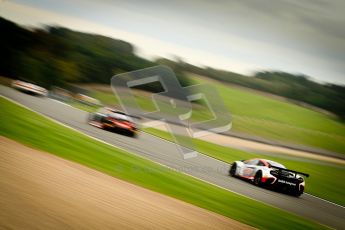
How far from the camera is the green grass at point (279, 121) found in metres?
8.45

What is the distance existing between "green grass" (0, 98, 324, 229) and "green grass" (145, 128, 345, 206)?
2.76 feet

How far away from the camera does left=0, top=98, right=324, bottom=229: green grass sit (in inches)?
291

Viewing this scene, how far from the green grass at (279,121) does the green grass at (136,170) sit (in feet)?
5.58

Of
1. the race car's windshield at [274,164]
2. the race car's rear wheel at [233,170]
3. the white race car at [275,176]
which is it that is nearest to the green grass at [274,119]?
the race car's windshield at [274,164]

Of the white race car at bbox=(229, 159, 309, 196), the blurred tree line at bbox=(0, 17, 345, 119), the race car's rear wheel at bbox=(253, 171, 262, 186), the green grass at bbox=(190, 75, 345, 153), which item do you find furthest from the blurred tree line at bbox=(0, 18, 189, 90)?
the race car's rear wheel at bbox=(253, 171, 262, 186)

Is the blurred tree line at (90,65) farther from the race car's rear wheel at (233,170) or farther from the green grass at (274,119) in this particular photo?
the race car's rear wheel at (233,170)

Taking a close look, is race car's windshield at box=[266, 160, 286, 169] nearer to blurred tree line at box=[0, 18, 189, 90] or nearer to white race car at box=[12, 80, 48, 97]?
blurred tree line at box=[0, 18, 189, 90]

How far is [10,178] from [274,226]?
470cm

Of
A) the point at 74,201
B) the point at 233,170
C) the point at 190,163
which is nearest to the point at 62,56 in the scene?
the point at 190,163

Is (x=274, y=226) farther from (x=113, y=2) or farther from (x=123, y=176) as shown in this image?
(x=113, y=2)

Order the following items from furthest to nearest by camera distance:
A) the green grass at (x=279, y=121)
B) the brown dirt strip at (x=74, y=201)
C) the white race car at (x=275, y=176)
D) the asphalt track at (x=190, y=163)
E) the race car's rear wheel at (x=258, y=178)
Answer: the green grass at (x=279, y=121), the race car's rear wheel at (x=258, y=178), the white race car at (x=275, y=176), the asphalt track at (x=190, y=163), the brown dirt strip at (x=74, y=201)

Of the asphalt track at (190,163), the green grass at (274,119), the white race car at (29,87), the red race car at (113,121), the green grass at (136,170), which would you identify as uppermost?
the green grass at (274,119)

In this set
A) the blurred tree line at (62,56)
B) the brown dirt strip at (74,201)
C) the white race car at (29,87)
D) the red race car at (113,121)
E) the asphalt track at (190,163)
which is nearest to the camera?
the brown dirt strip at (74,201)

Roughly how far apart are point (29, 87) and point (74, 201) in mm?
5603
